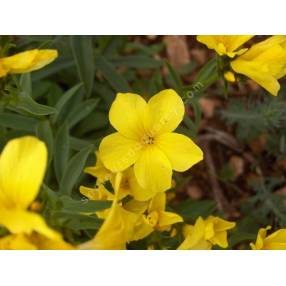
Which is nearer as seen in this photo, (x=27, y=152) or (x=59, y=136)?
(x=27, y=152)

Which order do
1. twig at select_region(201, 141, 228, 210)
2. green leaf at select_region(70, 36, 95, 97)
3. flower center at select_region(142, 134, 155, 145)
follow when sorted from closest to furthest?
1. flower center at select_region(142, 134, 155, 145)
2. green leaf at select_region(70, 36, 95, 97)
3. twig at select_region(201, 141, 228, 210)

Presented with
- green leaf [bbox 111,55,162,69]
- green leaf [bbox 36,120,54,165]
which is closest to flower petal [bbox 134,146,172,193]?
green leaf [bbox 36,120,54,165]

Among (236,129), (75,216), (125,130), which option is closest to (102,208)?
(75,216)

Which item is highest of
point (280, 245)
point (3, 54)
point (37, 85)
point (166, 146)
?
point (3, 54)

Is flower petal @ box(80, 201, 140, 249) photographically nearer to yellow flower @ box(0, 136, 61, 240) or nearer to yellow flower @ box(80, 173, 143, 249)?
yellow flower @ box(80, 173, 143, 249)

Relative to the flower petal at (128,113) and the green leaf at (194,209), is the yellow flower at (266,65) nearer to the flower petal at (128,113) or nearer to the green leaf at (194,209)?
the flower petal at (128,113)

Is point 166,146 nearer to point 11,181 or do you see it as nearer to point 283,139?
point 11,181

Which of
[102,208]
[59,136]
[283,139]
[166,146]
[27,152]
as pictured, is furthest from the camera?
[283,139]

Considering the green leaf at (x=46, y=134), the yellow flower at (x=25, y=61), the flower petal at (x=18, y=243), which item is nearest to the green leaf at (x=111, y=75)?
the green leaf at (x=46, y=134)
